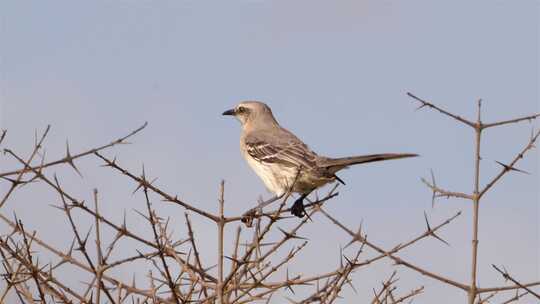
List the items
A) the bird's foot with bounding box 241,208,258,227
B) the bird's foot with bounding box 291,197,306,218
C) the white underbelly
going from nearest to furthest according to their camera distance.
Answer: the bird's foot with bounding box 241,208,258,227 → the bird's foot with bounding box 291,197,306,218 → the white underbelly

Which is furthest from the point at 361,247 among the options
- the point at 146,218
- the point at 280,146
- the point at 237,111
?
the point at 237,111

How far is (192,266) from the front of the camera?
4.55m

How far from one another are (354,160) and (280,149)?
1.83m

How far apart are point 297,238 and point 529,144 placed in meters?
1.52

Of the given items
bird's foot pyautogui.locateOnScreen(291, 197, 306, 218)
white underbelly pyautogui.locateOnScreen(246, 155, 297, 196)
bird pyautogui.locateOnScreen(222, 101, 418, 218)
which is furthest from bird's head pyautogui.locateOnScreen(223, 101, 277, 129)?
bird's foot pyautogui.locateOnScreen(291, 197, 306, 218)

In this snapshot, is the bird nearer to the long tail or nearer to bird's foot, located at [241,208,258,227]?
the long tail

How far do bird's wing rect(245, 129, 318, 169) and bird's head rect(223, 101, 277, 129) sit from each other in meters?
0.67

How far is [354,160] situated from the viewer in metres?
7.95

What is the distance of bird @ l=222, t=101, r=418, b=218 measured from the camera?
851 centimetres

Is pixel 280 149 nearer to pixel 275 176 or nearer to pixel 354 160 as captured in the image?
pixel 275 176

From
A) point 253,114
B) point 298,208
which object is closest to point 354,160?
point 298,208

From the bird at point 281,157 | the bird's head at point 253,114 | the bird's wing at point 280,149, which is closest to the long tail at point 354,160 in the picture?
the bird at point 281,157

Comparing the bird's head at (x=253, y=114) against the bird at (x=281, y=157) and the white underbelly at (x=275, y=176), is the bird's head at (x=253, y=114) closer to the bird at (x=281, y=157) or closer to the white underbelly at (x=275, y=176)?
the bird at (x=281, y=157)

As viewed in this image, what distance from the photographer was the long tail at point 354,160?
7210 millimetres
